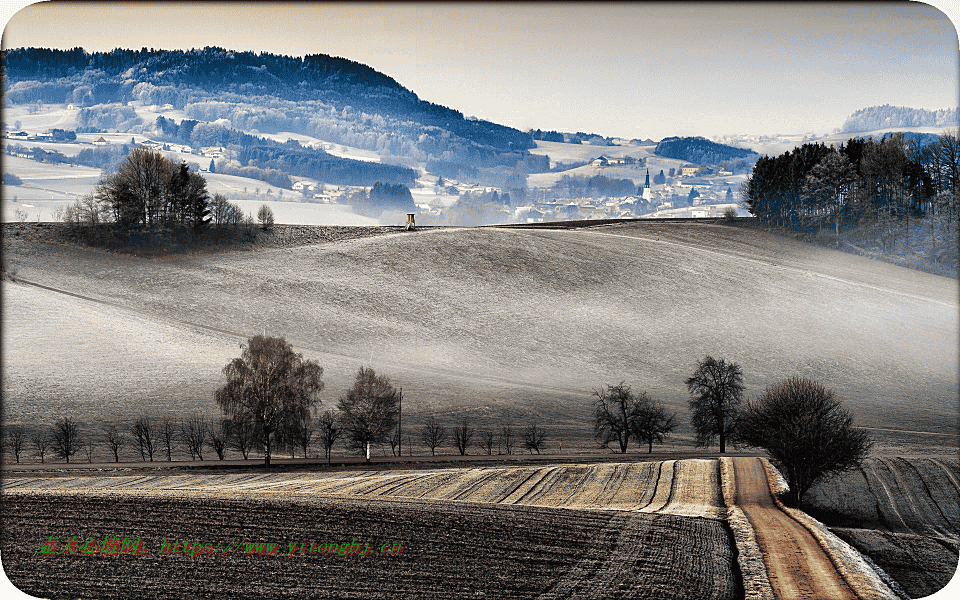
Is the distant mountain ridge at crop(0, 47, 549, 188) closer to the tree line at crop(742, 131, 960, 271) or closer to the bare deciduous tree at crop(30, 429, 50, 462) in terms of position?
the tree line at crop(742, 131, 960, 271)

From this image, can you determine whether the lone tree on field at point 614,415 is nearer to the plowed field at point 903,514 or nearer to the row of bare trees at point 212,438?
the row of bare trees at point 212,438

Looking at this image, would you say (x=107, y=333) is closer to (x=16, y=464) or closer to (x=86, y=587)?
(x=16, y=464)

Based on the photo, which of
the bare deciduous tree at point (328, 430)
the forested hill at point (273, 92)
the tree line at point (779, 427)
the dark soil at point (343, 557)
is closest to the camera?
the dark soil at point (343, 557)

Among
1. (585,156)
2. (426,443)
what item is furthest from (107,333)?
(585,156)

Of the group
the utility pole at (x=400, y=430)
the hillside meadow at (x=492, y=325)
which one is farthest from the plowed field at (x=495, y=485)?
the hillside meadow at (x=492, y=325)

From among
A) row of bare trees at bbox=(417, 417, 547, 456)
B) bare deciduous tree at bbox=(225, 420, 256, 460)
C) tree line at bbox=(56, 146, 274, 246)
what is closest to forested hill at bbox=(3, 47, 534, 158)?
tree line at bbox=(56, 146, 274, 246)

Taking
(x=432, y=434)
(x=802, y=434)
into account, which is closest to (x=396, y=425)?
(x=432, y=434)
